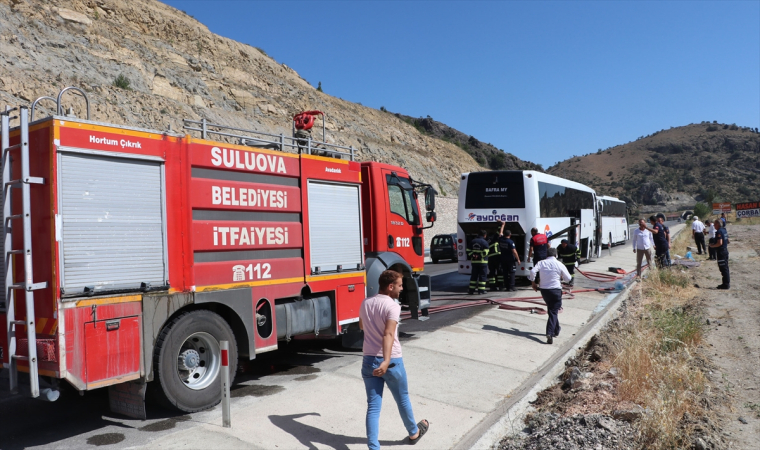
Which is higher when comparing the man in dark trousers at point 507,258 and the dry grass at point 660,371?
the man in dark trousers at point 507,258

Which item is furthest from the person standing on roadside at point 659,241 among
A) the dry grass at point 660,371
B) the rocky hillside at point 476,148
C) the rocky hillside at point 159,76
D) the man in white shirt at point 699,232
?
the rocky hillside at point 476,148

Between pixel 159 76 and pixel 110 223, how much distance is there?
114 ft

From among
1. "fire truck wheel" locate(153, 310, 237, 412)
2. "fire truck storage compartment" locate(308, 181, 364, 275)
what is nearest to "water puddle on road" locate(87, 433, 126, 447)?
"fire truck wheel" locate(153, 310, 237, 412)

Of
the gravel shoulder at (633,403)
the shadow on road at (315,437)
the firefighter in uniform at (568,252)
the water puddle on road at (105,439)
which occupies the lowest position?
the gravel shoulder at (633,403)

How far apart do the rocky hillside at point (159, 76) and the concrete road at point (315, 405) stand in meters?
21.2

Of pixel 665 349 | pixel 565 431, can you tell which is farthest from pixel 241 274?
pixel 665 349

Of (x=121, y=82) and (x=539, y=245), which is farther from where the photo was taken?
(x=121, y=82)

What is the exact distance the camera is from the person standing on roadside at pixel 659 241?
59.4 feet

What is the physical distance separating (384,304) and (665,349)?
6213mm

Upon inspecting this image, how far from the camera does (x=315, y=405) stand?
20.8 ft

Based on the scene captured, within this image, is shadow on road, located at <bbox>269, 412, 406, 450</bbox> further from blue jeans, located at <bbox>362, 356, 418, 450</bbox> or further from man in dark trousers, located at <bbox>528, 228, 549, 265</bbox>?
man in dark trousers, located at <bbox>528, 228, 549, 265</bbox>

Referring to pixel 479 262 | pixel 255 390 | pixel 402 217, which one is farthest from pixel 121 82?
pixel 255 390

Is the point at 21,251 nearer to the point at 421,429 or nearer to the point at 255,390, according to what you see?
the point at 255,390

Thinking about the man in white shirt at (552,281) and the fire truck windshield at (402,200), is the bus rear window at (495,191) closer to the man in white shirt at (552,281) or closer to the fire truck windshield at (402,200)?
the fire truck windshield at (402,200)
